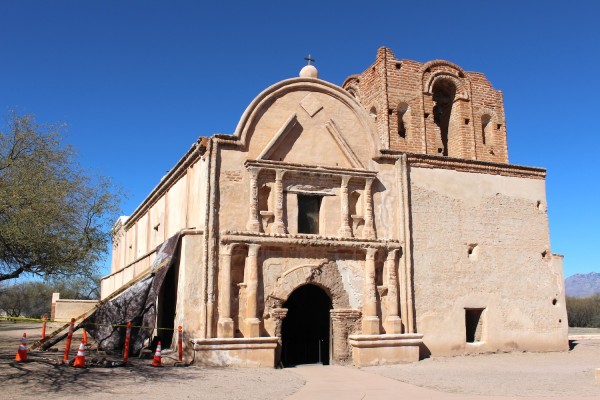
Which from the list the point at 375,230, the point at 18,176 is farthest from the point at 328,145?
the point at 18,176

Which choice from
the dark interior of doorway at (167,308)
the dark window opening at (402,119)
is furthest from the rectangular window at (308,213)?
the dark window opening at (402,119)

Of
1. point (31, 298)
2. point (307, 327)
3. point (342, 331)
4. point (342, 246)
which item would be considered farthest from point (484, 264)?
point (31, 298)

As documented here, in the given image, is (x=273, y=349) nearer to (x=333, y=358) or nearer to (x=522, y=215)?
(x=333, y=358)

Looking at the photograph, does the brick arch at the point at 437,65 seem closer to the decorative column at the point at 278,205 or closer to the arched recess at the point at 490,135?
the arched recess at the point at 490,135

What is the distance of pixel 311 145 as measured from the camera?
1527 centimetres

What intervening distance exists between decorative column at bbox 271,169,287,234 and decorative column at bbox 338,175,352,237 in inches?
63.1

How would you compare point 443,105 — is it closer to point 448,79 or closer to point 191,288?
Result: point 448,79

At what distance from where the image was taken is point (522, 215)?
56.6 feet

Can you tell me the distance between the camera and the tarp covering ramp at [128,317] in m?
13.6

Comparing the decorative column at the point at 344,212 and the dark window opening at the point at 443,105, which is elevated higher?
the dark window opening at the point at 443,105

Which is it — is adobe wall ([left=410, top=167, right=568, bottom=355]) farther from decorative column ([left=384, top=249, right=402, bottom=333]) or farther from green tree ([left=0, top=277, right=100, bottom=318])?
green tree ([left=0, top=277, right=100, bottom=318])

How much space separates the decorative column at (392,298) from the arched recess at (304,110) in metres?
2.73

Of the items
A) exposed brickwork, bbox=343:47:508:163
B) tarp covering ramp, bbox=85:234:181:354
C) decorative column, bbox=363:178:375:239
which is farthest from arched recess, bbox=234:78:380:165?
exposed brickwork, bbox=343:47:508:163

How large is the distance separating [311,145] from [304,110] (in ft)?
3.24
